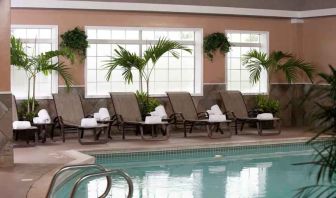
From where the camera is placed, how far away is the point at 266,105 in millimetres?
13898

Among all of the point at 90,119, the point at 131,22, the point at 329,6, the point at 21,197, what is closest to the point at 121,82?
the point at 131,22

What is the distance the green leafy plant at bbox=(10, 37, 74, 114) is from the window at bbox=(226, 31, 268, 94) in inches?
176

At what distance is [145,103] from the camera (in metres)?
12.7

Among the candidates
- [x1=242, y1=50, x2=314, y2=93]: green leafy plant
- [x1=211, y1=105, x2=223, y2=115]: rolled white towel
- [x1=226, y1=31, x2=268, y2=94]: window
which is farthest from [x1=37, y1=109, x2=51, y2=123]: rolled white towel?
[x1=242, y1=50, x2=314, y2=93]: green leafy plant

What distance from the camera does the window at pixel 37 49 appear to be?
40.6 feet

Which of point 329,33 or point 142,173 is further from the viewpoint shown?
point 329,33

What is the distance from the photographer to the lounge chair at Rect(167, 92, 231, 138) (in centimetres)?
1243

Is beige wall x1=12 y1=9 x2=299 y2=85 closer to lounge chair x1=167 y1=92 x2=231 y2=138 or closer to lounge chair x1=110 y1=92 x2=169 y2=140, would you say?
lounge chair x1=110 y1=92 x2=169 y2=140

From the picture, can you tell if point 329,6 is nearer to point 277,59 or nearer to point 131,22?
point 277,59

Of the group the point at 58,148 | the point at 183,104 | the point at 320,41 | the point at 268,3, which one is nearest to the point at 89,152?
the point at 58,148

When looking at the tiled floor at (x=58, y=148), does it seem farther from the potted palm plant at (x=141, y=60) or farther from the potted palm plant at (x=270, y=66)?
the potted palm plant at (x=141, y=60)

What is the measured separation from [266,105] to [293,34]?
8.50 ft

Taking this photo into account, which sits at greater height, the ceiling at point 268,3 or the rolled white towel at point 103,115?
the ceiling at point 268,3

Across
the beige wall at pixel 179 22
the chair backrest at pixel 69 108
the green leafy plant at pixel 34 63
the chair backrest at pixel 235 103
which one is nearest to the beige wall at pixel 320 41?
the beige wall at pixel 179 22
